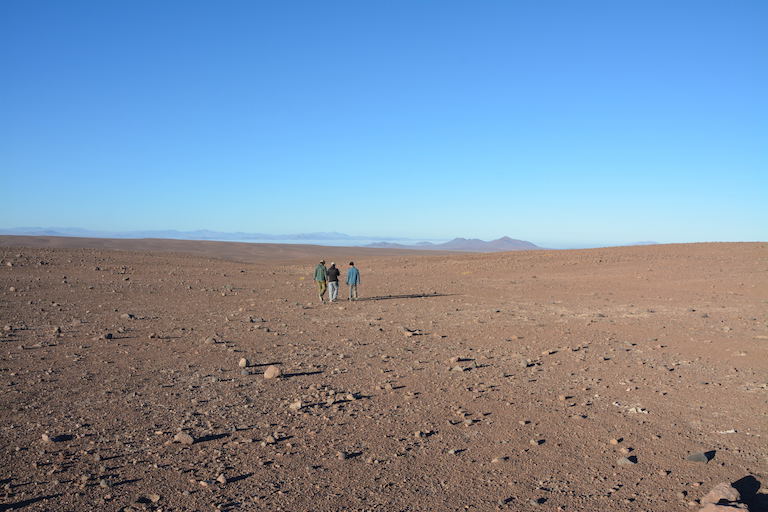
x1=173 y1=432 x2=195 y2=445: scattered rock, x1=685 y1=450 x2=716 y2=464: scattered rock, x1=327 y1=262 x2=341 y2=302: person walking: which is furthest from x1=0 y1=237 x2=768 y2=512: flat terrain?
x1=327 y1=262 x2=341 y2=302: person walking

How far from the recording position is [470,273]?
101 ft

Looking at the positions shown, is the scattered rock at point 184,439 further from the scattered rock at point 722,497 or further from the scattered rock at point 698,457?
the scattered rock at point 698,457

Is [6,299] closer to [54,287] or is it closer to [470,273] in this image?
[54,287]

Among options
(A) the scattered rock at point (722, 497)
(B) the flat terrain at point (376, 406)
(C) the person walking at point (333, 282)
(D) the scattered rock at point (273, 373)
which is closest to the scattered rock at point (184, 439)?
(B) the flat terrain at point (376, 406)

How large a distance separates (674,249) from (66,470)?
39.6m

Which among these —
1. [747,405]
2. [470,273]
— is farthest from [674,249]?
[747,405]

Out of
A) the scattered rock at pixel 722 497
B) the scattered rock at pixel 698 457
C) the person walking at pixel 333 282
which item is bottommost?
the scattered rock at pixel 698 457

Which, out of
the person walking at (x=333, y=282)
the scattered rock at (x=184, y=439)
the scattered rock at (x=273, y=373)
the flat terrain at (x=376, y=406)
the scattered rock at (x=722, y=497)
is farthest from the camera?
the person walking at (x=333, y=282)

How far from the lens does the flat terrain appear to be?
492 cm

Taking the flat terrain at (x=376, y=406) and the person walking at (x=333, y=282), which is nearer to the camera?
the flat terrain at (x=376, y=406)

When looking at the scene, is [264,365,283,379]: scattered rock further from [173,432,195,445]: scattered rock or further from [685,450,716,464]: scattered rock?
[685,450,716,464]: scattered rock

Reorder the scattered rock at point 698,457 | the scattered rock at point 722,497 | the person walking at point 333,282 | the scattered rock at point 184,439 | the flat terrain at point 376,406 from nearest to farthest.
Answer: the scattered rock at point 722,497, the flat terrain at point 376,406, the scattered rock at point 698,457, the scattered rock at point 184,439, the person walking at point 333,282

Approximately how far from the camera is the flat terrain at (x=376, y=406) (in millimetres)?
4918

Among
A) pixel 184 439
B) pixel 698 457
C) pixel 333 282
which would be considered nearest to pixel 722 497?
pixel 698 457
